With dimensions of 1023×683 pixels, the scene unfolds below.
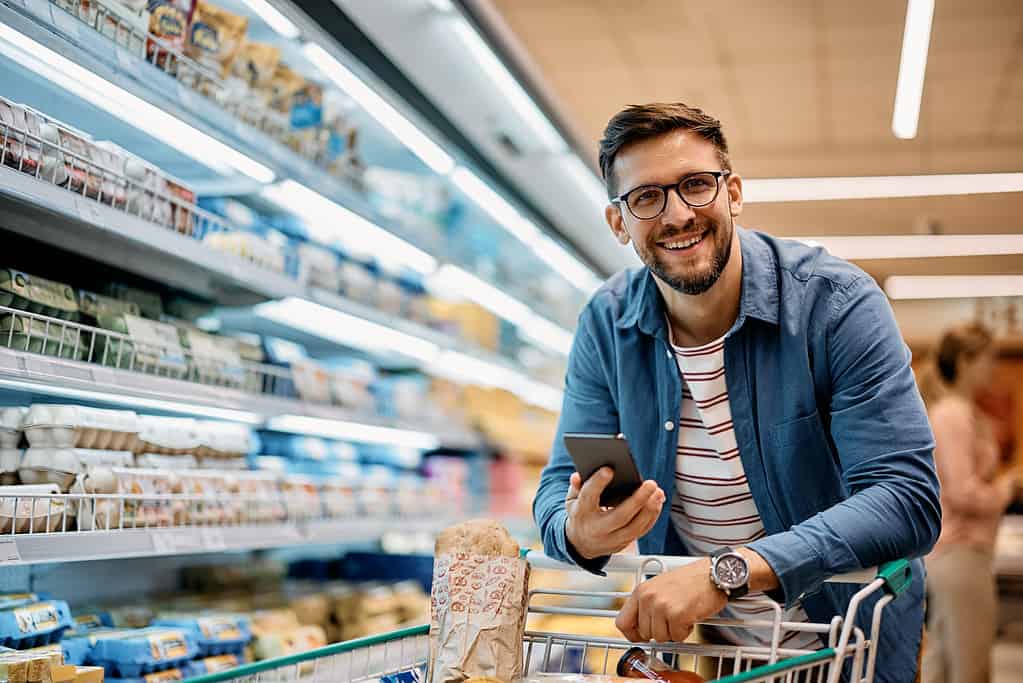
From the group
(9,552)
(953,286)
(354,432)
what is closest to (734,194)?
(9,552)

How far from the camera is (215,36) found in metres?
2.83

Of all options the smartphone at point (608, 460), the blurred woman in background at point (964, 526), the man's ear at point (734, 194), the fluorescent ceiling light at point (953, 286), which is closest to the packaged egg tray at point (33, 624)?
the smartphone at point (608, 460)

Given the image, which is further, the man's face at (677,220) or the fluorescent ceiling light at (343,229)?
the fluorescent ceiling light at (343,229)

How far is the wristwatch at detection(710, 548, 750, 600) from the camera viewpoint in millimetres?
1434

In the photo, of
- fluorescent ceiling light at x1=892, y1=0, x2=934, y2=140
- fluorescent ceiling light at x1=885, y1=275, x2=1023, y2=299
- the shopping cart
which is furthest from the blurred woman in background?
fluorescent ceiling light at x1=885, y1=275, x2=1023, y2=299

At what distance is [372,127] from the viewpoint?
4348 mm

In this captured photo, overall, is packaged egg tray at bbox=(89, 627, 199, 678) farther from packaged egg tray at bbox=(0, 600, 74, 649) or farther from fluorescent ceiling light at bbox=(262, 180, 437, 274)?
fluorescent ceiling light at bbox=(262, 180, 437, 274)

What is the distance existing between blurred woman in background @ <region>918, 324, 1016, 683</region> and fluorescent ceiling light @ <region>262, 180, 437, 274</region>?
2126 millimetres

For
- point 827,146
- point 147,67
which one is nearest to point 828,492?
point 147,67

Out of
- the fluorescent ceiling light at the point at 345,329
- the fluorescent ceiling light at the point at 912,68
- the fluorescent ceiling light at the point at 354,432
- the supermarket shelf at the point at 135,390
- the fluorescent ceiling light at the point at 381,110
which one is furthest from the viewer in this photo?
the fluorescent ceiling light at the point at 912,68

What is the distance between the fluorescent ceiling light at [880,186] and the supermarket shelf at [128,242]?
5.65 meters

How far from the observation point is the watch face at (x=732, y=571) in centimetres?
143

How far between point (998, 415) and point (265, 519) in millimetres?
12047

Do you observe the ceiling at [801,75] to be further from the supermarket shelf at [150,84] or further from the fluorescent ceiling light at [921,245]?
the supermarket shelf at [150,84]
